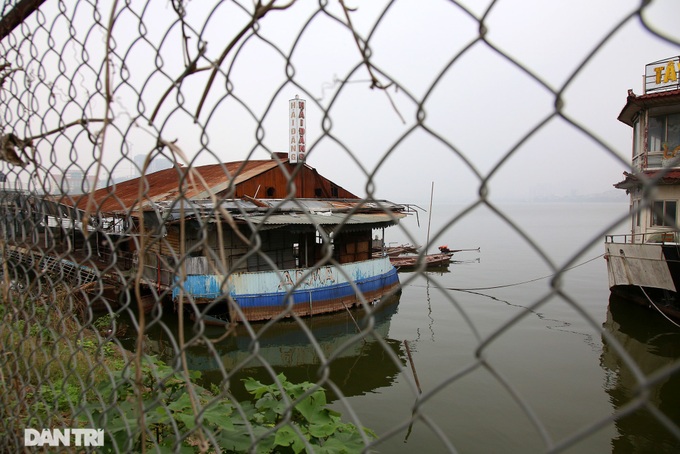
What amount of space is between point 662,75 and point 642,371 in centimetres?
868

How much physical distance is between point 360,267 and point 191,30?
38.4ft

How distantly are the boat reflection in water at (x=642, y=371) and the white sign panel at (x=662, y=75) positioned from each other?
5.95 meters

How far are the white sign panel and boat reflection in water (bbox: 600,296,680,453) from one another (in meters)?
5.95

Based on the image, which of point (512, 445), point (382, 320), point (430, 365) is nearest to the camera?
point (512, 445)

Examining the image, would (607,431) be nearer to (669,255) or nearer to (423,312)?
(669,255)

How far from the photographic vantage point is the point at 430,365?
8.68 m

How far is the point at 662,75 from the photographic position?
10758 mm

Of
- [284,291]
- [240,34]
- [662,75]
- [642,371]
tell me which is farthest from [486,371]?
[662,75]

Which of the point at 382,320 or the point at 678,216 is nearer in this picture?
the point at 678,216

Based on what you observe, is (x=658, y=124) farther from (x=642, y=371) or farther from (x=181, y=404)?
(x=181, y=404)

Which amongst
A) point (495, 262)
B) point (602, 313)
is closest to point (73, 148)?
point (602, 313)

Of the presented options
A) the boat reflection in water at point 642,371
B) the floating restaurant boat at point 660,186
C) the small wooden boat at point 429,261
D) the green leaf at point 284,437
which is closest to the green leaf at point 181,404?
the green leaf at point 284,437

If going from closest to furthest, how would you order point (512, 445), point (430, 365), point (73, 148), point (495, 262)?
point (73, 148) → point (512, 445) → point (430, 365) → point (495, 262)

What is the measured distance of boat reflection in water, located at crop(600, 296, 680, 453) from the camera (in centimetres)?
601
